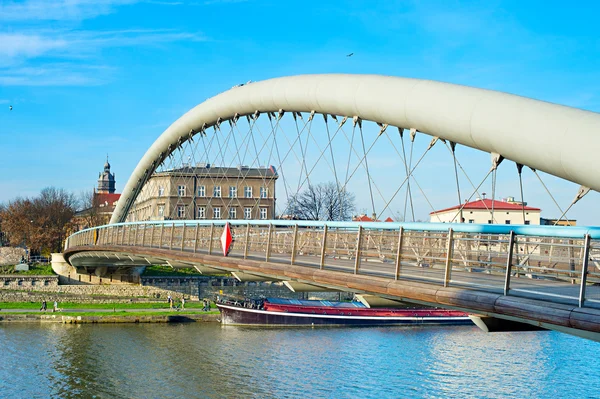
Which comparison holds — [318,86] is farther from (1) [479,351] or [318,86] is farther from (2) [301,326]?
(2) [301,326]

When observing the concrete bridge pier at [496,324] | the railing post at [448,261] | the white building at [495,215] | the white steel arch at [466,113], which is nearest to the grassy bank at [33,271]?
the white building at [495,215]

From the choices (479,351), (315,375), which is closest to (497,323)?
(315,375)

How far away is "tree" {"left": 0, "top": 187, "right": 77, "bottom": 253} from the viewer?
66750mm

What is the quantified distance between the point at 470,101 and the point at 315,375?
14007mm

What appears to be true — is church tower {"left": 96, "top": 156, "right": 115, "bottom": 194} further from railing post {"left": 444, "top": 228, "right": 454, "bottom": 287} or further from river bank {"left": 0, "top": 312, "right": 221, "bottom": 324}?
railing post {"left": 444, "top": 228, "right": 454, "bottom": 287}

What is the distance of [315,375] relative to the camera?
988 inches

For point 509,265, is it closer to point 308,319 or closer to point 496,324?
point 496,324

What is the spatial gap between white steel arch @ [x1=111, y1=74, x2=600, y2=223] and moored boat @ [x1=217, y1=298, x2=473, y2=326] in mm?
20481

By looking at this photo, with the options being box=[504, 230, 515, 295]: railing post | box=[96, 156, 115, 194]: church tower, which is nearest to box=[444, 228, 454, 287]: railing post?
box=[504, 230, 515, 295]: railing post

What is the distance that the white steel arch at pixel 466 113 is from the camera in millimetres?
11273

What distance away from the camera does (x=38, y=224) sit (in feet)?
226

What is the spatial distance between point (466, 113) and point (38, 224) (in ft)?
203

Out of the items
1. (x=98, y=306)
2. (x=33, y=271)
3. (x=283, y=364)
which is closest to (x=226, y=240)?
(x=283, y=364)

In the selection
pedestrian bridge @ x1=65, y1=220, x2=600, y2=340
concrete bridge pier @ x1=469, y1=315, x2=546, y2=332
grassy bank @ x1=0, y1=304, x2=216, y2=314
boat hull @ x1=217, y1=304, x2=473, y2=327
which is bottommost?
grassy bank @ x1=0, y1=304, x2=216, y2=314
